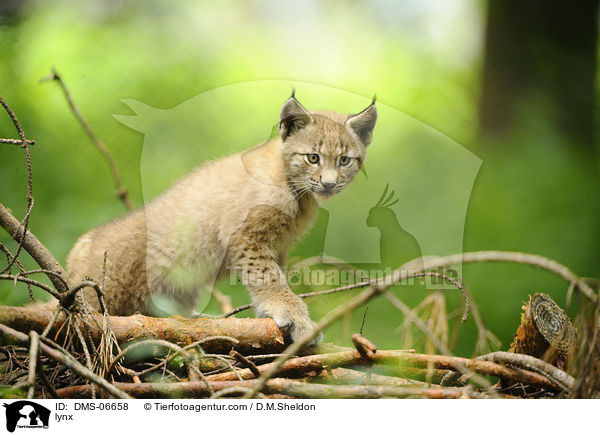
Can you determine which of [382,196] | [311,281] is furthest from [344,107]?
[311,281]

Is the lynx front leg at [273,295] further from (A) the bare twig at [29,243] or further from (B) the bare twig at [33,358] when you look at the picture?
(B) the bare twig at [33,358]

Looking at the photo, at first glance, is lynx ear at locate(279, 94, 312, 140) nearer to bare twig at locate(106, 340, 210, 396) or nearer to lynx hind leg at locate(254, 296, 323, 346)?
lynx hind leg at locate(254, 296, 323, 346)

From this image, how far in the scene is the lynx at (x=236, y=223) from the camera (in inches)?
97.1

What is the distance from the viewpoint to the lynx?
247cm

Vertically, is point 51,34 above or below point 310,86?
above

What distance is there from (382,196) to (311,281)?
59 cm

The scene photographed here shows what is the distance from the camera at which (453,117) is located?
2.70m

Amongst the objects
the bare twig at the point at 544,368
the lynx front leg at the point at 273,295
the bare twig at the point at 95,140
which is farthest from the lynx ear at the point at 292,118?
the bare twig at the point at 544,368

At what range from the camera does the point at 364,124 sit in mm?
2447

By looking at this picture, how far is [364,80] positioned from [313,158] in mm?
462

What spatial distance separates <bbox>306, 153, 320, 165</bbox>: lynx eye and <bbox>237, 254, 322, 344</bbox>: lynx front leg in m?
0.51
